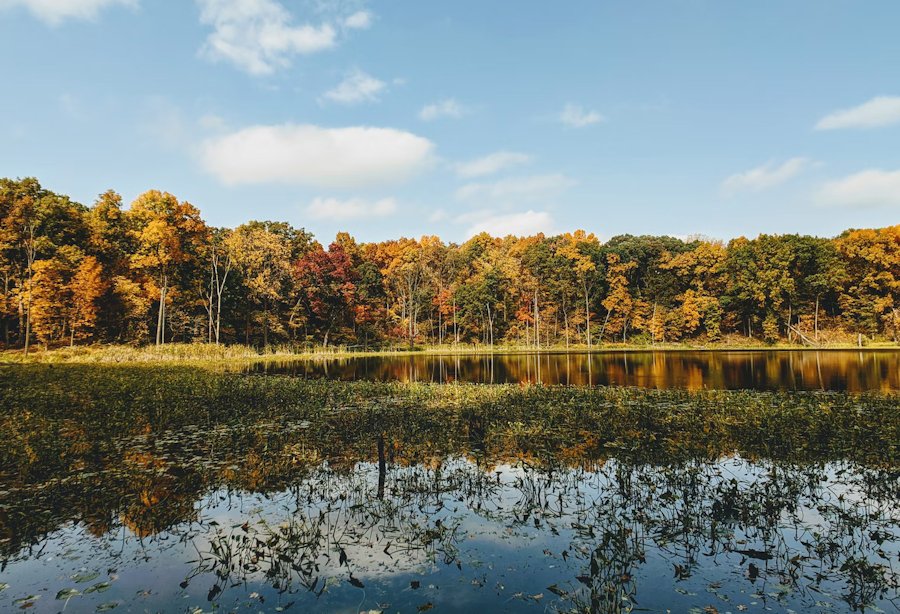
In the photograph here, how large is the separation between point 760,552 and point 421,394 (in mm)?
16765

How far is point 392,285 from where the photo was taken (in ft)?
294

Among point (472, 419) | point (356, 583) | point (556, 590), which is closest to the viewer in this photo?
point (556, 590)

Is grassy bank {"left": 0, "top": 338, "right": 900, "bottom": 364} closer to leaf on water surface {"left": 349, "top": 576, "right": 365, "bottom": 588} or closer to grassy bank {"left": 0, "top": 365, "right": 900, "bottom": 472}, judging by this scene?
grassy bank {"left": 0, "top": 365, "right": 900, "bottom": 472}

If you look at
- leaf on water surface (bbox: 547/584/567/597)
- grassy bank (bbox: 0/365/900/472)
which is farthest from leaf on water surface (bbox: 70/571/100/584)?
leaf on water surface (bbox: 547/584/567/597)

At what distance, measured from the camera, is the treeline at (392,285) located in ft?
168

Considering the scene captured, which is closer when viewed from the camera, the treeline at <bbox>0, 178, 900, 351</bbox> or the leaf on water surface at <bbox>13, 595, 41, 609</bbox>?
the leaf on water surface at <bbox>13, 595, 41, 609</bbox>

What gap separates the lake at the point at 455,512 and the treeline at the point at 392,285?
139 feet

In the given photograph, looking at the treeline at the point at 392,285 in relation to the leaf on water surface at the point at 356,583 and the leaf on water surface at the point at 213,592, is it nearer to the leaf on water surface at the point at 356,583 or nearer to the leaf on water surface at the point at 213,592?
the leaf on water surface at the point at 213,592

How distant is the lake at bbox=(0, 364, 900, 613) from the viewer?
6.22 meters

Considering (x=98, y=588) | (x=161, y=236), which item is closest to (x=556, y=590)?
(x=98, y=588)

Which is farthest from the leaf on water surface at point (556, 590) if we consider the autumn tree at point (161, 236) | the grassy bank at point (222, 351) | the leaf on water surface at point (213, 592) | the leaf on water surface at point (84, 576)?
the autumn tree at point (161, 236)

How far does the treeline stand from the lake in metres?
42.4

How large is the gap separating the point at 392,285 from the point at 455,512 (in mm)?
81982

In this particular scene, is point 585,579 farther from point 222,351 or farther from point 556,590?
point 222,351
